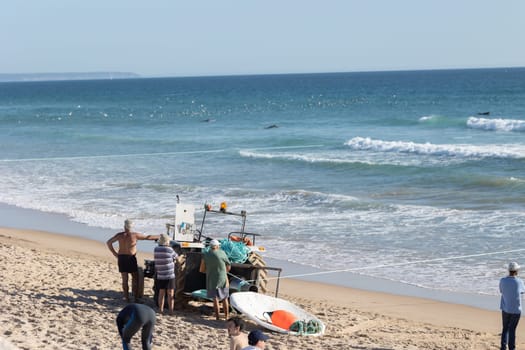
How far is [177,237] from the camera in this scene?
1196 centimetres

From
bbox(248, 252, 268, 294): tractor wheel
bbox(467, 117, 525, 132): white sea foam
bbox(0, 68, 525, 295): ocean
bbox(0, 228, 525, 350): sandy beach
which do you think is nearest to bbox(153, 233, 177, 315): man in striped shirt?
bbox(0, 228, 525, 350): sandy beach

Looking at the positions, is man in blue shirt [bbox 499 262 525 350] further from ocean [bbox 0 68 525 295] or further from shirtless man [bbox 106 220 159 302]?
shirtless man [bbox 106 220 159 302]

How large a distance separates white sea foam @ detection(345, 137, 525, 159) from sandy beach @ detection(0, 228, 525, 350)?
19856 mm

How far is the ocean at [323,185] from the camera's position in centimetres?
1676

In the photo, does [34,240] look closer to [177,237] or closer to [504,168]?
[177,237]

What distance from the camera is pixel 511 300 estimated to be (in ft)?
33.0

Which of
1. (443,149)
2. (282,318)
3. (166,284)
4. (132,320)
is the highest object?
(132,320)

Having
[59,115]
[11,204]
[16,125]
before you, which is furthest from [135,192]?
[59,115]

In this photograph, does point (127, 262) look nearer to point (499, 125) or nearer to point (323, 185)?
point (323, 185)

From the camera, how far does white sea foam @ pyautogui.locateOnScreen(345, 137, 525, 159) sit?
3269 centimetres

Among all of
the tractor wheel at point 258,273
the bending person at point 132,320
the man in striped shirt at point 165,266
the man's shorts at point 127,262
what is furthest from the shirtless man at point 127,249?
the bending person at point 132,320

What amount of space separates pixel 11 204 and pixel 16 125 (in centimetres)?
3645

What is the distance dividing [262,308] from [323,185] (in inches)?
608

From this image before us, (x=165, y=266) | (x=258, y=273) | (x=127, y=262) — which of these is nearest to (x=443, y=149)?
(x=258, y=273)
